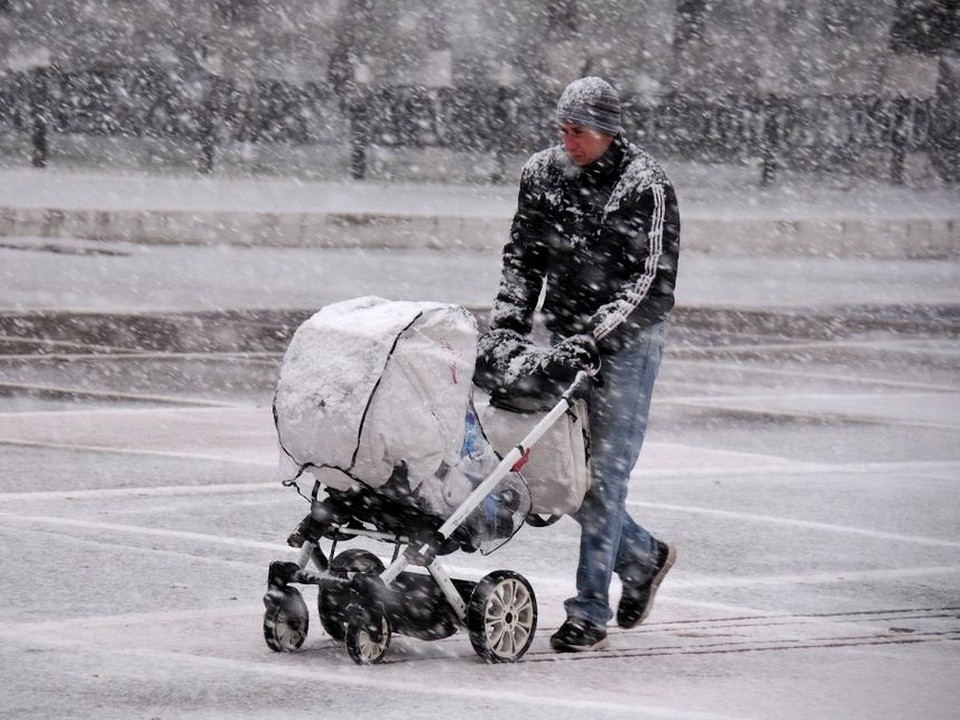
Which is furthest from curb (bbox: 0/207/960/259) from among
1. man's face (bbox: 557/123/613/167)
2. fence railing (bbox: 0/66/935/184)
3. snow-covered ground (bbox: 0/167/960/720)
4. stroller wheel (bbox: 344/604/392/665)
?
stroller wheel (bbox: 344/604/392/665)

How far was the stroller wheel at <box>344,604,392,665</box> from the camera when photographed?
597 cm

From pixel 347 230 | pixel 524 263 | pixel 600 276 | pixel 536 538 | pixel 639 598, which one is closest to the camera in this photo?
pixel 600 276

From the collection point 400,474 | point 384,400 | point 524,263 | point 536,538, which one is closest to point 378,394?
point 384,400

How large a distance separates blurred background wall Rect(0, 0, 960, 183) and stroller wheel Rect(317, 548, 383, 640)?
21028 millimetres

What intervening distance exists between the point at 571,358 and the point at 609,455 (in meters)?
0.44

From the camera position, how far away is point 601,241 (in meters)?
6.33

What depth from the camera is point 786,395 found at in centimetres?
1277

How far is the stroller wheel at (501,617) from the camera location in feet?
19.8

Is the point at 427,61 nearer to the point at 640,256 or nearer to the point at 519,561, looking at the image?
the point at 519,561

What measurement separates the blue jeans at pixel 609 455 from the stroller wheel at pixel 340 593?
67 cm

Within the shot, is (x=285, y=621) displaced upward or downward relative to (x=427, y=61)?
upward

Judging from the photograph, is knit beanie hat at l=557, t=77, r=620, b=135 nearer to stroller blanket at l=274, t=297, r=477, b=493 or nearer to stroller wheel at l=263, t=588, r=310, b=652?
stroller blanket at l=274, t=297, r=477, b=493

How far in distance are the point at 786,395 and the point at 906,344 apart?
3.27 metres

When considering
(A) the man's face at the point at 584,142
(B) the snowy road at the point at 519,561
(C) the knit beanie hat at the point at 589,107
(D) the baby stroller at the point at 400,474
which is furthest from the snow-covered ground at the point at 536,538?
(C) the knit beanie hat at the point at 589,107
